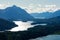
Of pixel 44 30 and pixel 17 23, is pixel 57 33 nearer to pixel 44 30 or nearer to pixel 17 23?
pixel 44 30

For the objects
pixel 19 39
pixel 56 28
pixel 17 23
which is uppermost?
pixel 17 23

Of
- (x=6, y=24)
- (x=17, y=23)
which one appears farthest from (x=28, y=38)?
(x=17, y=23)

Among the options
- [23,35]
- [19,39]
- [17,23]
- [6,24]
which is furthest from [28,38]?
[17,23]

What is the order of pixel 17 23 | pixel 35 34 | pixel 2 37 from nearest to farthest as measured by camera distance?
pixel 2 37, pixel 35 34, pixel 17 23

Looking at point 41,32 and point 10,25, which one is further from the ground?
point 10,25

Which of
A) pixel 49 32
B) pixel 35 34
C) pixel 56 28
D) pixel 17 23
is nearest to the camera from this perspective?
pixel 35 34

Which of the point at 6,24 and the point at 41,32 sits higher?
the point at 6,24

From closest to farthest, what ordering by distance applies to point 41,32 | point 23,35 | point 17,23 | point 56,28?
point 23,35, point 41,32, point 56,28, point 17,23

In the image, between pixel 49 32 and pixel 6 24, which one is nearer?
pixel 49 32

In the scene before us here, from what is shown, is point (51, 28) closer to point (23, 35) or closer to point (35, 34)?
point (35, 34)
